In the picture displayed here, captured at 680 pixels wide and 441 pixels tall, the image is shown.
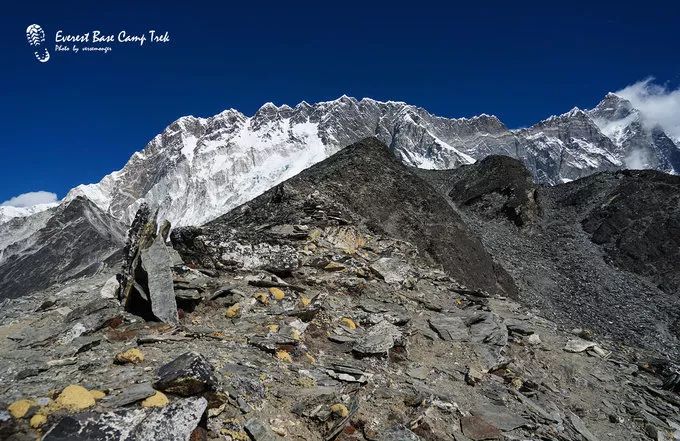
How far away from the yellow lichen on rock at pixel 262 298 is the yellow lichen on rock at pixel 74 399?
18.2 feet

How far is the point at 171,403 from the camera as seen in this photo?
5754 millimetres

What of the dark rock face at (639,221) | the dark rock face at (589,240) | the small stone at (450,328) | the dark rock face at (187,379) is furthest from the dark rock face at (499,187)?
the dark rock face at (187,379)

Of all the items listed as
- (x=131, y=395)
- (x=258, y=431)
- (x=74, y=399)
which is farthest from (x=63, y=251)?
(x=258, y=431)

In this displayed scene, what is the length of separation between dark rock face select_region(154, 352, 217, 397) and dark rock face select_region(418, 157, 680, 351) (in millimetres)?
25731

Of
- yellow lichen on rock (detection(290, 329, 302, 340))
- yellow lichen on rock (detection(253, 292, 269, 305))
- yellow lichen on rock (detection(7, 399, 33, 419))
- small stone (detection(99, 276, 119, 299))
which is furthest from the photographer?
small stone (detection(99, 276, 119, 299))

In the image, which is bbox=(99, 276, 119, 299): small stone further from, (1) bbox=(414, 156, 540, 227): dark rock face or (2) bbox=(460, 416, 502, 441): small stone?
(1) bbox=(414, 156, 540, 227): dark rock face

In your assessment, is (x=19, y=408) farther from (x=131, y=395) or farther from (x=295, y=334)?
(x=295, y=334)

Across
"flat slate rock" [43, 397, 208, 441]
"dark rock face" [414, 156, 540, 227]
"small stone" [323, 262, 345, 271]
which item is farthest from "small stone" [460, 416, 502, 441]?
"dark rock face" [414, 156, 540, 227]

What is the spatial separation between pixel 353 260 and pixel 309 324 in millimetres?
4960

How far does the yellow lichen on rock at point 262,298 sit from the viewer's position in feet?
37.2

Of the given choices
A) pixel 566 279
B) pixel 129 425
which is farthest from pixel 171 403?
pixel 566 279

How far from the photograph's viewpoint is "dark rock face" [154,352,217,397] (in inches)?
245

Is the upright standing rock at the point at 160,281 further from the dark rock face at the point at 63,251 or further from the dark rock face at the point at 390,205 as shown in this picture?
the dark rock face at the point at 63,251

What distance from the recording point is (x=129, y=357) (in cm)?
737
